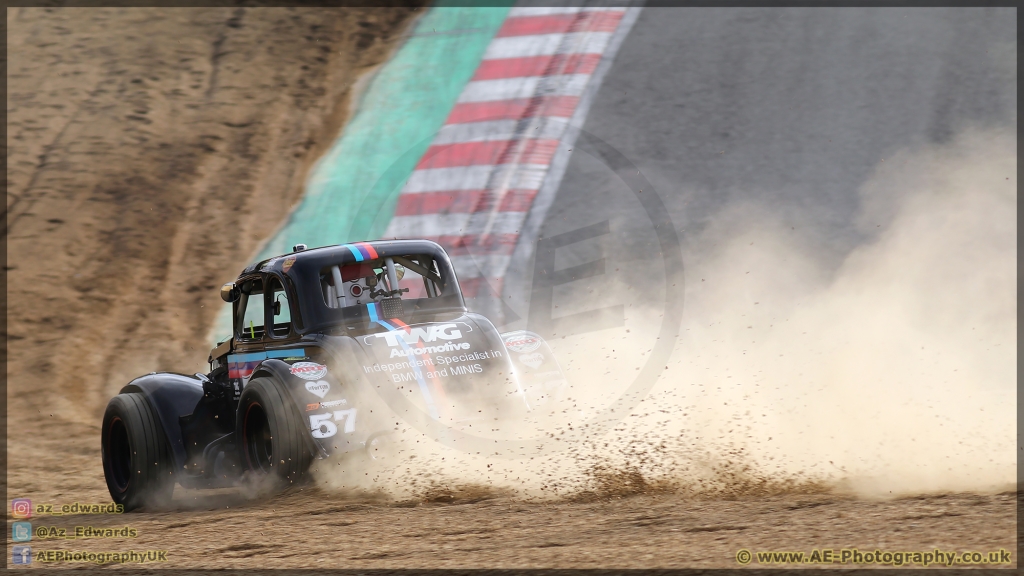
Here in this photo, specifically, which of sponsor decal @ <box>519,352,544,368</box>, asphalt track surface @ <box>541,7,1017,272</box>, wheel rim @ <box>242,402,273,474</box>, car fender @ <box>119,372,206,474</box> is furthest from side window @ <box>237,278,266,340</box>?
asphalt track surface @ <box>541,7,1017,272</box>

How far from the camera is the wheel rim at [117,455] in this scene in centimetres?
653

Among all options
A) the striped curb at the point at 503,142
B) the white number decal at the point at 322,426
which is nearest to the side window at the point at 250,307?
the white number decal at the point at 322,426

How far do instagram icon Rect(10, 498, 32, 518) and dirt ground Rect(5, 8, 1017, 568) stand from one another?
0.65 feet

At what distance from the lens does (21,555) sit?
4.47 m

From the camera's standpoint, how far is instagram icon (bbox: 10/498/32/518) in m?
5.87

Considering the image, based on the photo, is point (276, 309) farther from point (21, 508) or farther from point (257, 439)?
point (21, 508)

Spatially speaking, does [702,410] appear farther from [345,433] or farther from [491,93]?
[491,93]

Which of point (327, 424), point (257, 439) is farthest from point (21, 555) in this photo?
point (327, 424)

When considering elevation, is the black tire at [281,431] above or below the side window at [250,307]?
below

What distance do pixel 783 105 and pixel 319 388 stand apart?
26.5ft

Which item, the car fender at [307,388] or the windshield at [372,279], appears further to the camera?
the windshield at [372,279]

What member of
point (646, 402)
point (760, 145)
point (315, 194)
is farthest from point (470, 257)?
point (646, 402)

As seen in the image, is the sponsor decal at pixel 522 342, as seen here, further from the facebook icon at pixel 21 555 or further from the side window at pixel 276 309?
the facebook icon at pixel 21 555

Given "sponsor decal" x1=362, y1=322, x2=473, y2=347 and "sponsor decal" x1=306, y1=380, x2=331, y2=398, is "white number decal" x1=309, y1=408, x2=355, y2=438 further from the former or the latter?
"sponsor decal" x1=362, y1=322, x2=473, y2=347
